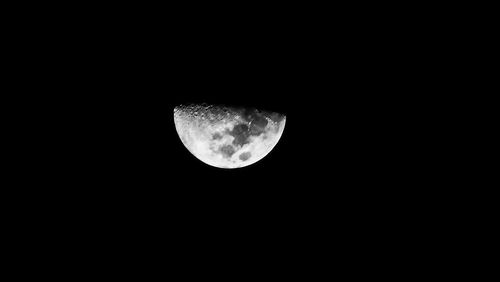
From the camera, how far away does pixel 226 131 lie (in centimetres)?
255

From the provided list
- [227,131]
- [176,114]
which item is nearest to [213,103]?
[227,131]

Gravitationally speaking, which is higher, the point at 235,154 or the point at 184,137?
the point at 184,137

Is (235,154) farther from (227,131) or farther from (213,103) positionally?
(213,103)

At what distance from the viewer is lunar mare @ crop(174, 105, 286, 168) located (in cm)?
253

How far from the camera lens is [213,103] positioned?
8.15 feet

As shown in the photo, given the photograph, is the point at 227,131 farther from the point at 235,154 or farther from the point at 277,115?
the point at 277,115

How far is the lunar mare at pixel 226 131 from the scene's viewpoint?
2.53 metres

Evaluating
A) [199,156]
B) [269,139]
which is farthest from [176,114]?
[269,139]

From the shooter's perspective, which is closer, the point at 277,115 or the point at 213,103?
the point at 213,103

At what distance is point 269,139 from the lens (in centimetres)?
274

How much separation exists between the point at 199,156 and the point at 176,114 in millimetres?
434

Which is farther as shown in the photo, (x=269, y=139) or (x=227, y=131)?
(x=269, y=139)

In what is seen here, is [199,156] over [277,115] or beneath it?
beneath

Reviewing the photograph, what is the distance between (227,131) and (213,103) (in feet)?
0.85
